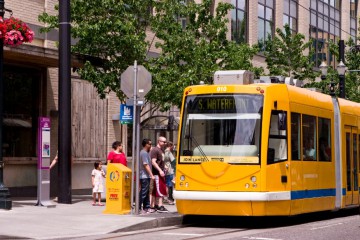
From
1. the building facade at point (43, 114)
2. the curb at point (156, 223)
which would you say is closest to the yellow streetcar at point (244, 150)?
the curb at point (156, 223)

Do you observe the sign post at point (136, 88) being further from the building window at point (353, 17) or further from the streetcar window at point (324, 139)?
the building window at point (353, 17)

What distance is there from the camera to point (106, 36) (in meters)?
24.4

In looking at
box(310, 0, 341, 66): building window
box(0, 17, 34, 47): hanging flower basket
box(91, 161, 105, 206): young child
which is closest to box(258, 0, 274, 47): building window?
box(310, 0, 341, 66): building window

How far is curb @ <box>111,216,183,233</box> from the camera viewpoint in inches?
674

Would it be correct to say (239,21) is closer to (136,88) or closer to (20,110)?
(20,110)

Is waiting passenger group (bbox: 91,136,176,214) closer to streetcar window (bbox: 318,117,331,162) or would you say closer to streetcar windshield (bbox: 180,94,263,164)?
streetcar windshield (bbox: 180,94,263,164)

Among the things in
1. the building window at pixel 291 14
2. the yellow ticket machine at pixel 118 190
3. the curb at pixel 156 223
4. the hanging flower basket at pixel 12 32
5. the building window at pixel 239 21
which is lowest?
the curb at pixel 156 223

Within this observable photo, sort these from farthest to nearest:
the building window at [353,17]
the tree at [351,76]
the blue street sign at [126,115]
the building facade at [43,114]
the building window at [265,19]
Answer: the building window at [353,17]
the building window at [265,19]
the tree at [351,76]
the building facade at [43,114]
the blue street sign at [126,115]

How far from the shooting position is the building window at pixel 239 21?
134 ft

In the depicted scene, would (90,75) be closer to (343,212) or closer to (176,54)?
(176,54)

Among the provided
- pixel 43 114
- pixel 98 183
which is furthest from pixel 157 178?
pixel 43 114

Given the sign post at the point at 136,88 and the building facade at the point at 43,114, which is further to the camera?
the building facade at the point at 43,114

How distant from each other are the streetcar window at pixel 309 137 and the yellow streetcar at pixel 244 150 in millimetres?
22

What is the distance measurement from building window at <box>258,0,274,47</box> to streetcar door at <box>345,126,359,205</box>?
809 inches
